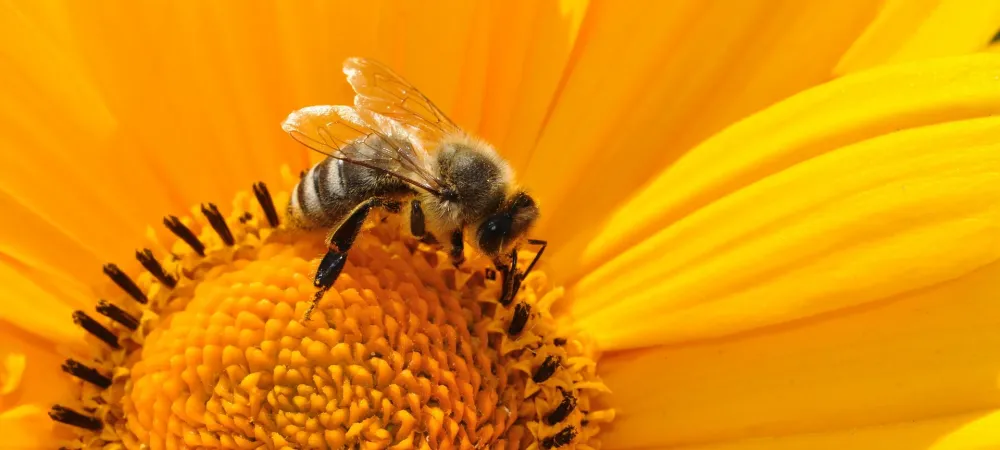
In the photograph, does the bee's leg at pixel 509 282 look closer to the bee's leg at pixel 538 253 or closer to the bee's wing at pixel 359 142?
the bee's leg at pixel 538 253

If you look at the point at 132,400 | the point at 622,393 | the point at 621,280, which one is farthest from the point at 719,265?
the point at 132,400

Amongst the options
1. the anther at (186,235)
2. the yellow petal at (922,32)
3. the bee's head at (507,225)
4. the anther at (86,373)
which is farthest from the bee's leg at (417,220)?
the yellow petal at (922,32)

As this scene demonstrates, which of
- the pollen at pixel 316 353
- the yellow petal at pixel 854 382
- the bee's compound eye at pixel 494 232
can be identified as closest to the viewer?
the yellow petal at pixel 854 382

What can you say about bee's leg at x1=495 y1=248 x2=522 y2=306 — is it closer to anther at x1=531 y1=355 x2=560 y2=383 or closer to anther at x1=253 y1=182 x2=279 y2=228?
anther at x1=531 y1=355 x2=560 y2=383

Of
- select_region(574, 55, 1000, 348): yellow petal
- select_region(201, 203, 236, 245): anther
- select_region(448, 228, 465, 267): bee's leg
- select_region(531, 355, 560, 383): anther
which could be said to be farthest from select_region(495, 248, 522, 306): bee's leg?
select_region(201, 203, 236, 245): anther

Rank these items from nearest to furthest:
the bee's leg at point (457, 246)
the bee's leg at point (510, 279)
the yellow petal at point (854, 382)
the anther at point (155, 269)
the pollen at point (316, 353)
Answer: the yellow petal at point (854, 382) < the pollen at point (316, 353) < the bee's leg at point (457, 246) < the bee's leg at point (510, 279) < the anther at point (155, 269)
